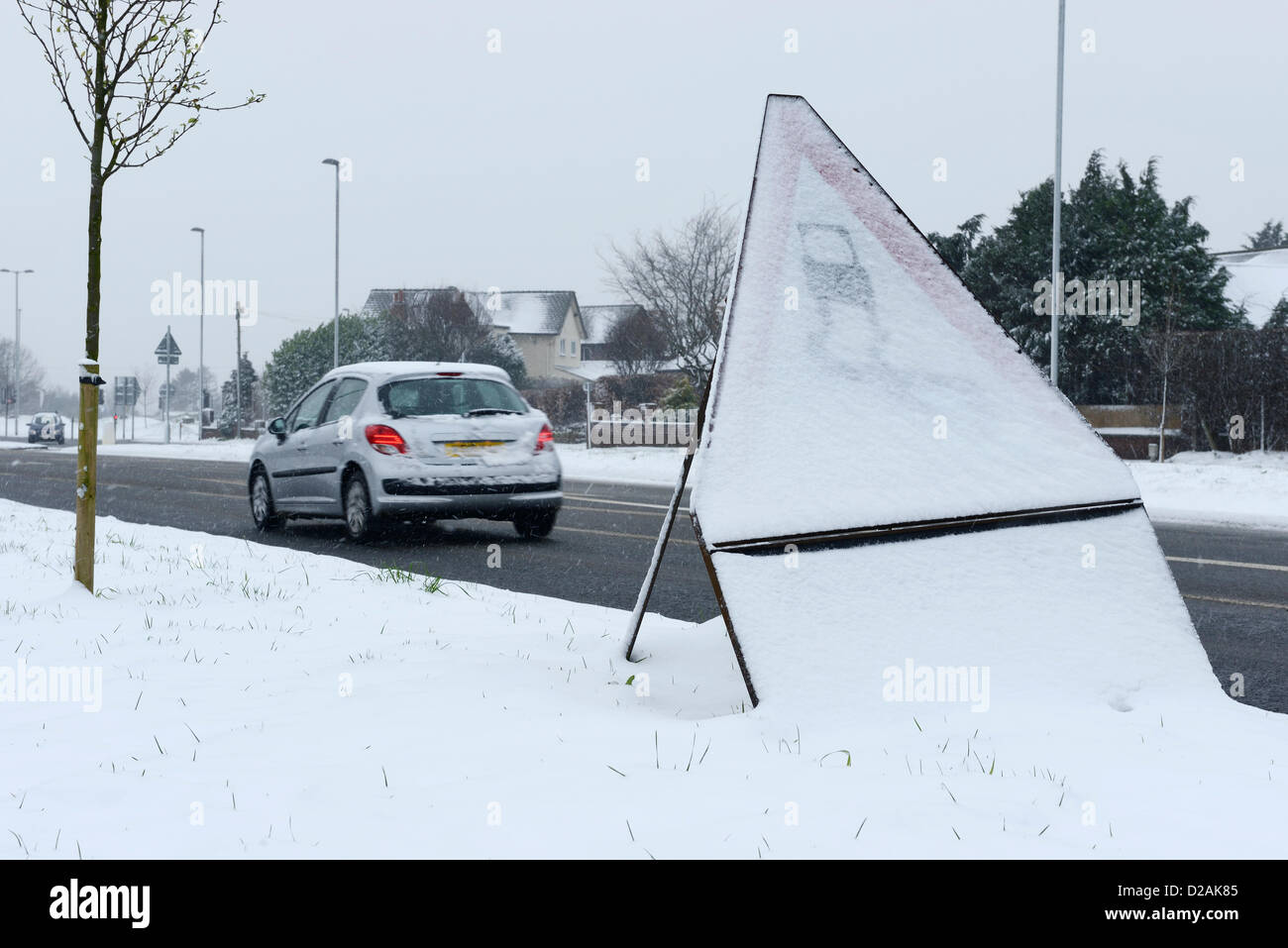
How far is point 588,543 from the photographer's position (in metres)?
10.9

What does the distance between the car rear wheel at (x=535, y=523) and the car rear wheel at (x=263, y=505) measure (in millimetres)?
2487

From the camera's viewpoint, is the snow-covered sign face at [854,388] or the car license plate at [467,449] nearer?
the snow-covered sign face at [854,388]

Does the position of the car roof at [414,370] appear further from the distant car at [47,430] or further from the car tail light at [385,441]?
the distant car at [47,430]

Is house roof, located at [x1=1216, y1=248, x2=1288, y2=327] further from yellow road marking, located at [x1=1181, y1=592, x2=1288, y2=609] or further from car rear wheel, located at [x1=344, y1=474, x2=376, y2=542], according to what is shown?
car rear wheel, located at [x1=344, y1=474, x2=376, y2=542]

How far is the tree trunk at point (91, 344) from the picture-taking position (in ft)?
20.7

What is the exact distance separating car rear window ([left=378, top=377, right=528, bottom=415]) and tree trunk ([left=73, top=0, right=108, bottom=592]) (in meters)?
4.01

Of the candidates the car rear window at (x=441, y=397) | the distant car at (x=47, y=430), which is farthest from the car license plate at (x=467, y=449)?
the distant car at (x=47, y=430)

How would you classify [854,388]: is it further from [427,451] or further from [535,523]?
[535,523]

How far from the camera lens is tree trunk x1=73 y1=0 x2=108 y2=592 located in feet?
20.7

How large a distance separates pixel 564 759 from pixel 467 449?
7045mm

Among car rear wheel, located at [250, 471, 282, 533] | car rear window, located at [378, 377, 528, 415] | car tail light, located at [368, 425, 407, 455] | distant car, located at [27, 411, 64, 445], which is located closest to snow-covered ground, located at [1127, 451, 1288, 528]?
car rear window, located at [378, 377, 528, 415]
